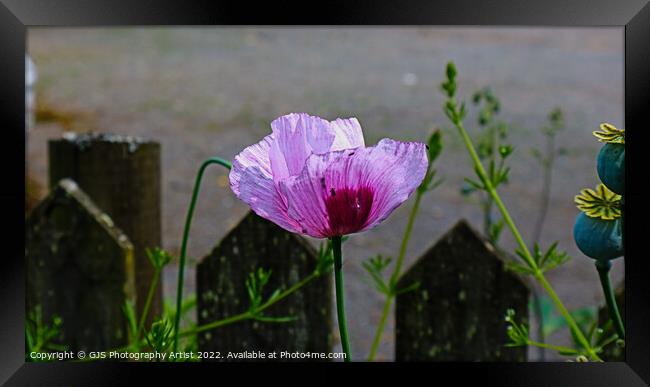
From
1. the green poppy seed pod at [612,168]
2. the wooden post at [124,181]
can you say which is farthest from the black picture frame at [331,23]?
the wooden post at [124,181]

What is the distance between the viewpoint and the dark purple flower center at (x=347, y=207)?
68cm

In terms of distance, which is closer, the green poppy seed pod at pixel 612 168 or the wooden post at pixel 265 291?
the green poppy seed pod at pixel 612 168

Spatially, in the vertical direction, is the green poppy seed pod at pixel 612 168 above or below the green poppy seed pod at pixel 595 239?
above

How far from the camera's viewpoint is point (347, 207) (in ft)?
2.23

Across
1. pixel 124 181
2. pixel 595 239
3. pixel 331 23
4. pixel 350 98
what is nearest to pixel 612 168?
pixel 595 239

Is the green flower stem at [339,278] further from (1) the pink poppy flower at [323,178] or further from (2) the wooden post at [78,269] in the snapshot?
(2) the wooden post at [78,269]

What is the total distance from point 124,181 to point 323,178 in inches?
31.7

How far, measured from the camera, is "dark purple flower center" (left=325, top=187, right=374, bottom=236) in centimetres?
68

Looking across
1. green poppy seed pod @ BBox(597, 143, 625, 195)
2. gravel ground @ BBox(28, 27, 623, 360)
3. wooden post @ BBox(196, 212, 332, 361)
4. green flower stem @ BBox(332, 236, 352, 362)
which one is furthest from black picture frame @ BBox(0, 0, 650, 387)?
gravel ground @ BBox(28, 27, 623, 360)

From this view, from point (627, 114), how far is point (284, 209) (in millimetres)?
386

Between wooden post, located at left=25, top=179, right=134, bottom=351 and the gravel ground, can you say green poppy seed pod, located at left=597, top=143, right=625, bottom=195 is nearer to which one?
wooden post, located at left=25, top=179, right=134, bottom=351

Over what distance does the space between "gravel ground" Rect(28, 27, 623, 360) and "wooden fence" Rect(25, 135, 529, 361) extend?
89cm

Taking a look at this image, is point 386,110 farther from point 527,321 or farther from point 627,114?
point 627,114

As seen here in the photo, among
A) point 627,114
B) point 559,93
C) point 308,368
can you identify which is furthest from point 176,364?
point 559,93
